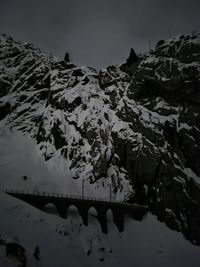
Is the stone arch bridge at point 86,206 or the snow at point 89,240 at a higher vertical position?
the stone arch bridge at point 86,206

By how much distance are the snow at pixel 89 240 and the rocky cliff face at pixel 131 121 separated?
4.84 metres

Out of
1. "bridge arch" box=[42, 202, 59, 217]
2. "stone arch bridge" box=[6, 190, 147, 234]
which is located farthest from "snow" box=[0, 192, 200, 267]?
"bridge arch" box=[42, 202, 59, 217]

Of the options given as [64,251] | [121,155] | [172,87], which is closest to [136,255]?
[64,251]

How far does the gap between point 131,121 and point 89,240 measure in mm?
38477

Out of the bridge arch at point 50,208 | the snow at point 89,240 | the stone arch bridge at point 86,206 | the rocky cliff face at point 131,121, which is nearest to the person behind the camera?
the snow at point 89,240

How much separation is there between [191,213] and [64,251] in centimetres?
3284

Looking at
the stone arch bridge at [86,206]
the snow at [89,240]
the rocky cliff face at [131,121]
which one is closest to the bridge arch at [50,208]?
the stone arch bridge at [86,206]

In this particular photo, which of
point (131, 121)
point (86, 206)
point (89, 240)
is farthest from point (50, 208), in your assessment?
point (131, 121)

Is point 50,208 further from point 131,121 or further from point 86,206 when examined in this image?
point 131,121

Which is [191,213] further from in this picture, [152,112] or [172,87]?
[172,87]

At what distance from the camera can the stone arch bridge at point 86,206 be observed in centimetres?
5469

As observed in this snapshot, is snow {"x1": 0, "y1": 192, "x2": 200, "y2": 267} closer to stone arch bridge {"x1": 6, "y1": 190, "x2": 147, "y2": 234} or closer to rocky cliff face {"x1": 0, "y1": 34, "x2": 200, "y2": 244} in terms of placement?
stone arch bridge {"x1": 6, "y1": 190, "x2": 147, "y2": 234}

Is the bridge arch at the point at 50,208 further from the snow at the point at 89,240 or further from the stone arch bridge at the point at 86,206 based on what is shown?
the snow at the point at 89,240

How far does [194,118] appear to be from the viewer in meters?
72.3
